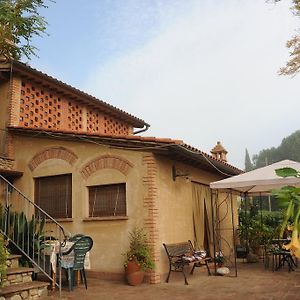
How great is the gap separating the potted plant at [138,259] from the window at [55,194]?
2320mm

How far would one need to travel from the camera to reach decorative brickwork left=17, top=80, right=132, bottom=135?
11.0 meters

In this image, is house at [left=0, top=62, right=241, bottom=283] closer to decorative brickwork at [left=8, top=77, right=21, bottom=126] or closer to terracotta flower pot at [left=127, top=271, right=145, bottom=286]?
decorative brickwork at [left=8, top=77, right=21, bottom=126]

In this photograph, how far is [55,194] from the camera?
10102 mm

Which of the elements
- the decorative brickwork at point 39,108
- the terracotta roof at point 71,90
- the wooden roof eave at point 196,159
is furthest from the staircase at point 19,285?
the terracotta roof at point 71,90

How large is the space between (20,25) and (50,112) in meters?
4.18

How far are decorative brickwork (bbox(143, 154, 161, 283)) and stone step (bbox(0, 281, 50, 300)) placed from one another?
253 cm

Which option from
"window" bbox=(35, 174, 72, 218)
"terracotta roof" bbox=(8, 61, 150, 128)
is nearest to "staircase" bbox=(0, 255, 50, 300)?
"window" bbox=(35, 174, 72, 218)

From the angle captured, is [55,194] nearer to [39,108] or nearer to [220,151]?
[39,108]

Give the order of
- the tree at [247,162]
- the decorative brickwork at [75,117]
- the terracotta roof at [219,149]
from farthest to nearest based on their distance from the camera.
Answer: the tree at [247,162]
the terracotta roof at [219,149]
the decorative brickwork at [75,117]

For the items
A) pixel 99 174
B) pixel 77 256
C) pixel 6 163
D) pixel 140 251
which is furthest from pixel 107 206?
pixel 6 163

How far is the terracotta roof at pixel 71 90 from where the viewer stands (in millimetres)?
10623

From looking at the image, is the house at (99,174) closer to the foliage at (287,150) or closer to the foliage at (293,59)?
the foliage at (293,59)

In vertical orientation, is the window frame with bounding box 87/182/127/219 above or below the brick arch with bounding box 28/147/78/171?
below

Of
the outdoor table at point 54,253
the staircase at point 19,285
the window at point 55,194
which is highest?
the window at point 55,194
